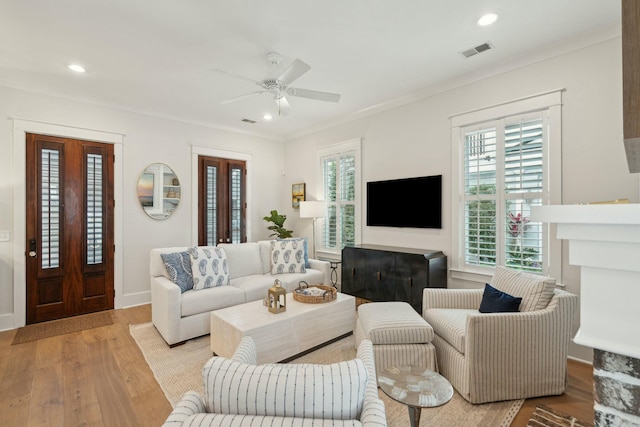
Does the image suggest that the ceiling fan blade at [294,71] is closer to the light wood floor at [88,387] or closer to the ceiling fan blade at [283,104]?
the ceiling fan blade at [283,104]

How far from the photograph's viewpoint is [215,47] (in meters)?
2.87

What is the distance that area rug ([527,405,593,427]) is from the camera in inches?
76.3

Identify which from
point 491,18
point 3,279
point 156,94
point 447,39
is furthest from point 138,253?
point 491,18

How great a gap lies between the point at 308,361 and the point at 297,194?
356 centimetres

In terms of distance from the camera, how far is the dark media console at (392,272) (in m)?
3.50

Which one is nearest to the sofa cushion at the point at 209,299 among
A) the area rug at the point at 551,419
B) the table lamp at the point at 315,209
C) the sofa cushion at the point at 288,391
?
the table lamp at the point at 315,209

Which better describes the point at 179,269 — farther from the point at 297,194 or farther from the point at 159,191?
the point at 297,194

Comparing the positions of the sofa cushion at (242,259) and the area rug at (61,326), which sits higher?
the sofa cushion at (242,259)

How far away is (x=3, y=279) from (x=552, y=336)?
5535 millimetres

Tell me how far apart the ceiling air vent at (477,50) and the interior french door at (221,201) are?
3.94 metres

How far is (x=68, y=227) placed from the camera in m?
4.02

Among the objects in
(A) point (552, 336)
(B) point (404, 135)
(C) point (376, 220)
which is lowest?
(A) point (552, 336)

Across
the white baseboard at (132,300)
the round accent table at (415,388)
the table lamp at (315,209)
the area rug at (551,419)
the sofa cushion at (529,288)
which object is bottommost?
the area rug at (551,419)

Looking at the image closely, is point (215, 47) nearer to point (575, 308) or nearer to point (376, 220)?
point (376, 220)
